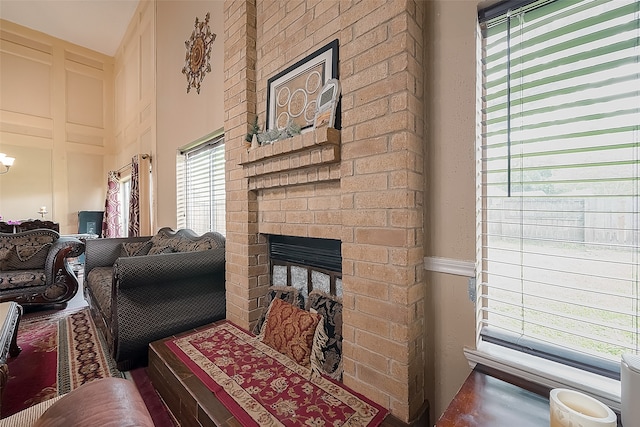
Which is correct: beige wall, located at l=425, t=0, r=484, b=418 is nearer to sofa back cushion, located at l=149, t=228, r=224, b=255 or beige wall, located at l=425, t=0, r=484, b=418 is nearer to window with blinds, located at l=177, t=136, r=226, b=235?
sofa back cushion, located at l=149, t=228, r=224, b=255

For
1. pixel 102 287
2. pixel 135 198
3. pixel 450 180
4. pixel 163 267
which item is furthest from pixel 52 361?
pixel 450 180

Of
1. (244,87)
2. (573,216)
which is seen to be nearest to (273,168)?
(244,87)

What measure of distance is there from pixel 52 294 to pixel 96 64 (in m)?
6.02

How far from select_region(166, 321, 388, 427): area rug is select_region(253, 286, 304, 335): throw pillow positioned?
0.34ft

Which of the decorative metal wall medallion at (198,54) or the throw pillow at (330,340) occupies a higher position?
the decorative metal wall medallion at (198,54)

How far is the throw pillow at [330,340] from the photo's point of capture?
1.49 meters

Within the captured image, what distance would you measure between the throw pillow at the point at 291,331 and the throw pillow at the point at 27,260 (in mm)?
3459

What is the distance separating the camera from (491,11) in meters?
1.15

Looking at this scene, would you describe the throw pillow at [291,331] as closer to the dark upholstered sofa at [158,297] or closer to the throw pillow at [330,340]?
the throw pillow at [330,340]

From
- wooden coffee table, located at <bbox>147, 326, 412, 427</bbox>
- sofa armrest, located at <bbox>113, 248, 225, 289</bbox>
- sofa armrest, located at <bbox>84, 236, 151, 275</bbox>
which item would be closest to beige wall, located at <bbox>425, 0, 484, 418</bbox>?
wooden coffee table, located at <bbox>147, 326, 412, 427</bbox>

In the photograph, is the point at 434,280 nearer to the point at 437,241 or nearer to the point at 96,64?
the point at 437,241

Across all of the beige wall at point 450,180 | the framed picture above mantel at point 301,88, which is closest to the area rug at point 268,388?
the beige wall at point 450,180

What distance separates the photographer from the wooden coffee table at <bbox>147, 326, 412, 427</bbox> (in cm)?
120

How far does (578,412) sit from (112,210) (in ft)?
23.9
